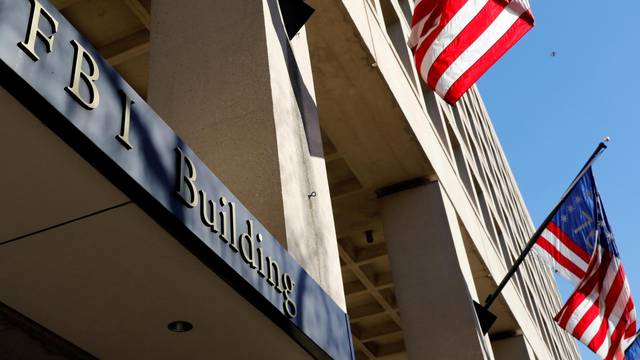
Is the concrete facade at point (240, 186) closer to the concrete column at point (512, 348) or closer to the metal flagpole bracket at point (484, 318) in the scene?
the metal flagpole bracket at point (484, 318)

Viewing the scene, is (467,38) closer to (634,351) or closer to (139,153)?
(139,153)

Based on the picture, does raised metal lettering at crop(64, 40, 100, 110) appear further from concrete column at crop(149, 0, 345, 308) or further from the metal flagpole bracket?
the metal flagpole bracket

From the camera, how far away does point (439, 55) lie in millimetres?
7992

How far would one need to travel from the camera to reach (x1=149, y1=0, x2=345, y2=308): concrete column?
462 centimetres

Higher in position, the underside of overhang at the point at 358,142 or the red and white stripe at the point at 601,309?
the underside of overhang at the point at 358,142

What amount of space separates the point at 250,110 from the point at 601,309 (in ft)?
23.8

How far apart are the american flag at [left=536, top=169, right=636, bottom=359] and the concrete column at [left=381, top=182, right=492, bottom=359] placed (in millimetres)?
1277

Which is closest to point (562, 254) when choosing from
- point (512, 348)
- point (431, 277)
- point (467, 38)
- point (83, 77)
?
point (431, 277)

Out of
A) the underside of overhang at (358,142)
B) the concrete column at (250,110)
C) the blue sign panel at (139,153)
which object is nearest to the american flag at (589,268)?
the underside of overhang at (358,142)

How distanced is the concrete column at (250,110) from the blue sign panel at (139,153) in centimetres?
75

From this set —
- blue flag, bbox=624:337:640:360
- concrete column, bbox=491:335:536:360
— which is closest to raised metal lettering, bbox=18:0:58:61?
concrete column, bbox=491:335:536:360

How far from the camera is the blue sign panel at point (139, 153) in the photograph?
2.33 meters

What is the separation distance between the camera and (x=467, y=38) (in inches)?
315

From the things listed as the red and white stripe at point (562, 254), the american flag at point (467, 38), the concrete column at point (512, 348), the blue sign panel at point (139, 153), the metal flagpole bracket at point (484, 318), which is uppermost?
the american flag at point (467, 38)
